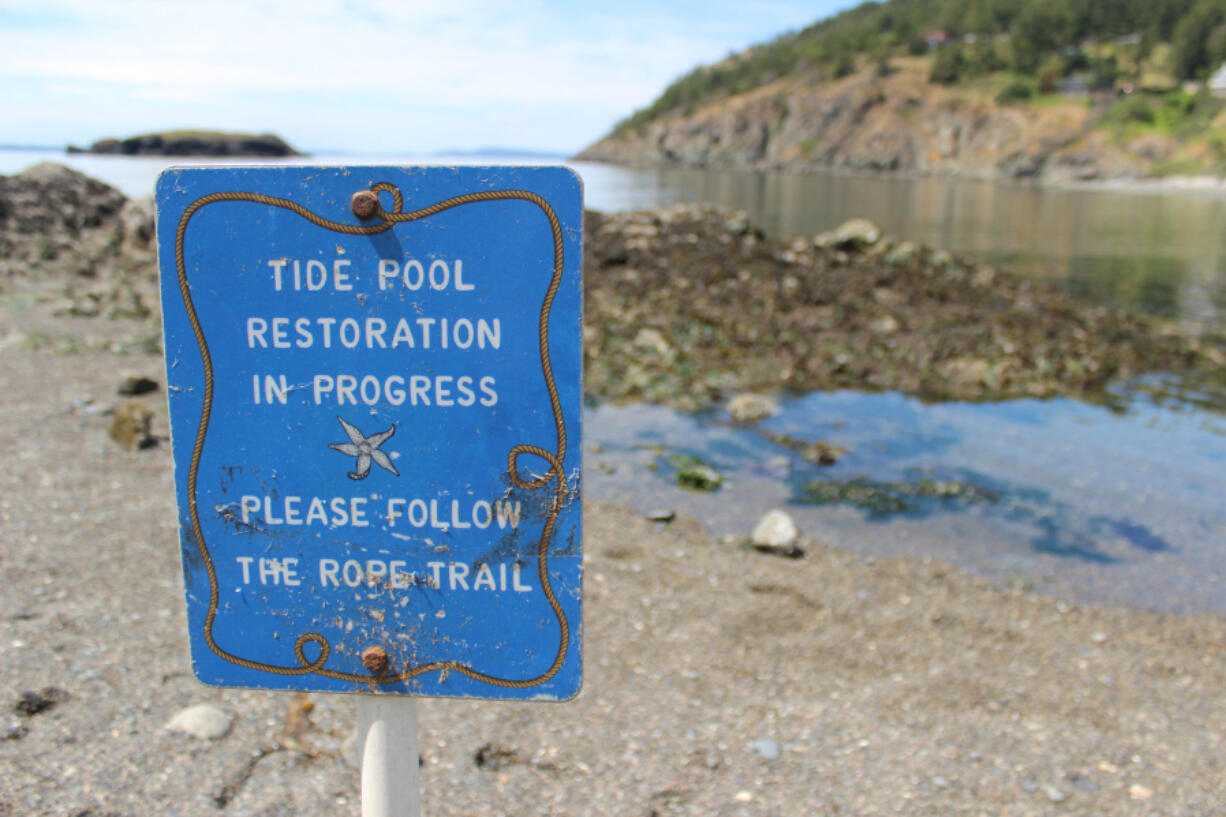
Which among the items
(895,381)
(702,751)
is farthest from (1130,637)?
(895,381)

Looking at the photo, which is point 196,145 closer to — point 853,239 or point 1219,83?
point 853,239

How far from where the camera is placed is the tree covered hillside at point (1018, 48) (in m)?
112

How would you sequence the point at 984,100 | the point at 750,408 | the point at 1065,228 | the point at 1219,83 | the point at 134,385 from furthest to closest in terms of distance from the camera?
the point at 984,100, the point at 1219,83, the point at 1065,228, the point at 750,408, the point at 134,385

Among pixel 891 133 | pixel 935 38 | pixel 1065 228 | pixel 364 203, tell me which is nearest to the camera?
pixel 364 203

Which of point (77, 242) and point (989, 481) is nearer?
point (989, 481)

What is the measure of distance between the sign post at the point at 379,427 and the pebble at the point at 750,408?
28.2 feet

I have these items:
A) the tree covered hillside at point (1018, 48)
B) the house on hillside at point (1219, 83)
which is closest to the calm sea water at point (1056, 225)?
the house on hillside at point (1219, 83)

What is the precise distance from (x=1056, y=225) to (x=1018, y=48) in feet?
310

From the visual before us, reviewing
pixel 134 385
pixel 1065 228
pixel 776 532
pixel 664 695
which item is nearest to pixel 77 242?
pixel 134 385

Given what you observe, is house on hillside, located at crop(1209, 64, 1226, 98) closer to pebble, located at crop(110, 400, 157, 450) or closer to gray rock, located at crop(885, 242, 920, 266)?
gray rock, located at crop(885, 242, 920, 266)

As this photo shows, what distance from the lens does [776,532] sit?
6.56 metres

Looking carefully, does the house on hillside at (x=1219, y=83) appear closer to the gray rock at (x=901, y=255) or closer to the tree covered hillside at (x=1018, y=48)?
the tree covered hillside at (x=1018, y=48)

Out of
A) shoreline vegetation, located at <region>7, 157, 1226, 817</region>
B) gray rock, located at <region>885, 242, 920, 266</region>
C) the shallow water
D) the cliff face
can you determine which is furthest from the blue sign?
the cliff face

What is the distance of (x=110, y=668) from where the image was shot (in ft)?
13.7
